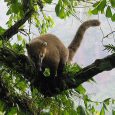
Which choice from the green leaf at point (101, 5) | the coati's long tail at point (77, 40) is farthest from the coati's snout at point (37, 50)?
the green leaf at point (101, 5)

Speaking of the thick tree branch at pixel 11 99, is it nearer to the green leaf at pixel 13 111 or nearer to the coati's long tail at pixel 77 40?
the green leaf at pixel 13 111

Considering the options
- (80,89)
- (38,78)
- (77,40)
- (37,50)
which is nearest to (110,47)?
(80,89)

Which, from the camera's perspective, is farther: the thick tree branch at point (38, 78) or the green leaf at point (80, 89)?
the green leaf at point (80, 89)

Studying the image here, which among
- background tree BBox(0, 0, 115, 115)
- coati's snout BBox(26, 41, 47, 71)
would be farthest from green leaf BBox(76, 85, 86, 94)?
coati's snout BBox(26, 41, 47, 71)

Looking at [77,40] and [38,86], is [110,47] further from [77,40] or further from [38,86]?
[77,40]

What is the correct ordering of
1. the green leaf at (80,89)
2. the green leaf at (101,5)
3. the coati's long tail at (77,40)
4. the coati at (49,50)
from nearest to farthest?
the green leaf at (101,5) < the green leaf at (80,89) < the coati at (49,50) < the coati's long tail at (77,40)

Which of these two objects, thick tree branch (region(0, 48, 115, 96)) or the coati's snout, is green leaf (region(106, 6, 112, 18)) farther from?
the coati's snout

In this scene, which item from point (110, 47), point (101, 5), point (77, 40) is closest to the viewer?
point (110, 47)

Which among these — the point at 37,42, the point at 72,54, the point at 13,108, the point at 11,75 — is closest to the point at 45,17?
the point at 37,42

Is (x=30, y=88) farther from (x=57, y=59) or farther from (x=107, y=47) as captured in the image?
(x=57, y=59)

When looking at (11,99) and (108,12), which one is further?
(11,99)

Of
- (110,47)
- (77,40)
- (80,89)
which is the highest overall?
(110,47)

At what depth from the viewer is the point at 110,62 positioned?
2496mm

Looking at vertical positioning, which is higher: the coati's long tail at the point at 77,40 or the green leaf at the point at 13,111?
the green leaf at the point at 13,111
